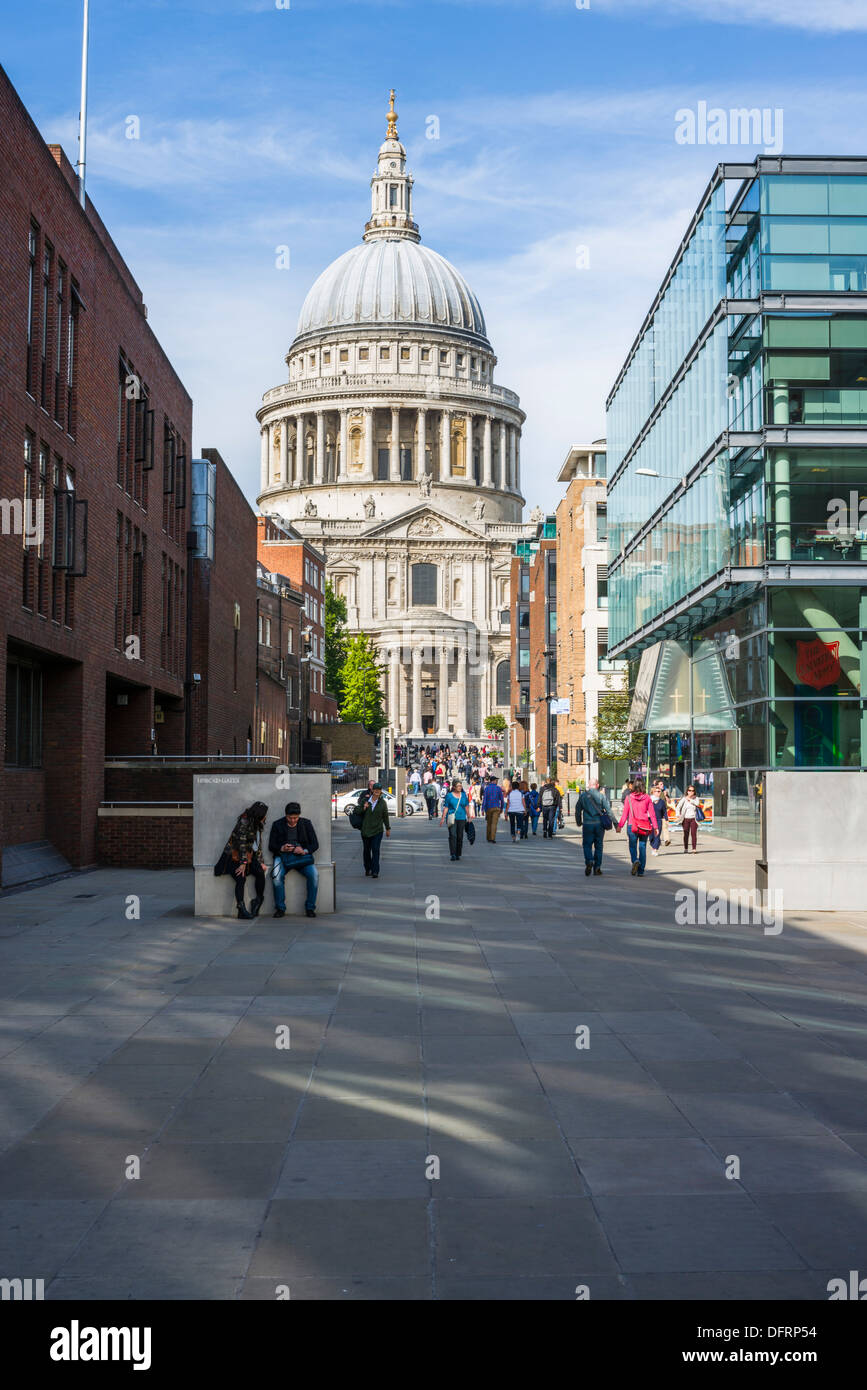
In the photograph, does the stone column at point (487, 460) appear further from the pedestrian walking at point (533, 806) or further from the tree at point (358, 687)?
the pedestrian walking at point (533, 806)

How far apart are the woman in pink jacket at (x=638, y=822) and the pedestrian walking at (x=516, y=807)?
11054mm

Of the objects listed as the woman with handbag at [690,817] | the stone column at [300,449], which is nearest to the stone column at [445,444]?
the stone column at [300,449]

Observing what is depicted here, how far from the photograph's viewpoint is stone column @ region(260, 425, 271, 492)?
Answer: 17362 cm

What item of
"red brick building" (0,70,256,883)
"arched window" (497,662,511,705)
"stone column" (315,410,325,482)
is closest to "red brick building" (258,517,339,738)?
"red brick building" (0,70,256,883)

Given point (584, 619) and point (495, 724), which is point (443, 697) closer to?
point (495, 724)

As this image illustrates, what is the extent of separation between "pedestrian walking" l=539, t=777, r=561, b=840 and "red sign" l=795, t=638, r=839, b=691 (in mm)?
8293

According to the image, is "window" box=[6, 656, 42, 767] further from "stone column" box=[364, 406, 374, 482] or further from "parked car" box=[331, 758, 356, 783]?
"stone column" box=[364, 406, 374, 482]

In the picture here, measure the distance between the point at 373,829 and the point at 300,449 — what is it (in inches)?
5839

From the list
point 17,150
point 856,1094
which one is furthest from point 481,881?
point 856,1094

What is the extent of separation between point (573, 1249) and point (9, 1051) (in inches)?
204

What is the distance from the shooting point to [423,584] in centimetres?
15988

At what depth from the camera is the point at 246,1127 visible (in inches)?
312
